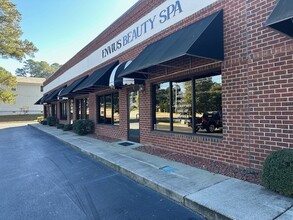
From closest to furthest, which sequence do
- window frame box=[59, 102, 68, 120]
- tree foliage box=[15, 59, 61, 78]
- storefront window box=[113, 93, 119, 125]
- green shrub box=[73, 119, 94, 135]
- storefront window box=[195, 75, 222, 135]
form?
1. storefront window box=[195, 75, 222, 135]
2. storefront window box=[113, 93, 119, 125]
3. green shrub box=[73, 119, 94, 135]
4. window frame box=[59, 102, 68, 120]
5. tree foliage box=[15, 59, 61, 78]

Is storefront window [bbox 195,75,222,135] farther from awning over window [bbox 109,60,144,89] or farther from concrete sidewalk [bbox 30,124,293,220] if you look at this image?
awning over window [bbox 109,60,144,89]

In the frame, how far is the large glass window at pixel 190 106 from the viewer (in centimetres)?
651

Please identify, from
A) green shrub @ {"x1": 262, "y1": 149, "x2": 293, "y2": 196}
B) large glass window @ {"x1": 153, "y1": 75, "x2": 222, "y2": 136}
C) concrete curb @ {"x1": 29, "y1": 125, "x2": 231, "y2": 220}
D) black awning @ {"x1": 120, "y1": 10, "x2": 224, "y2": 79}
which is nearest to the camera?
concrete curb @ {"x1": 29, "y1": 125, "x2": 231, "y2": 220}

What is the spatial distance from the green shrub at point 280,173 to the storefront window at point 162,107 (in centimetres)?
444

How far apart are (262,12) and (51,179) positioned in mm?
6715

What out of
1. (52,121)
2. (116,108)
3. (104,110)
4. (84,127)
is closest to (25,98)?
(52,121)

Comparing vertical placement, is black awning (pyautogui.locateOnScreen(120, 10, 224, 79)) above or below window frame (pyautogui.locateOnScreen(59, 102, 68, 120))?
above

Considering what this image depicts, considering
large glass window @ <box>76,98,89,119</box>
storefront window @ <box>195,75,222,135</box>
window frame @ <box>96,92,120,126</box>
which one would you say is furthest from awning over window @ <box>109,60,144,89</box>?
large glass window @ <box>76,98,89,119</box>

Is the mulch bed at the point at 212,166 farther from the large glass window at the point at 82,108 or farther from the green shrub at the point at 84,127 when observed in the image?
the large glass window at the point at 82,108

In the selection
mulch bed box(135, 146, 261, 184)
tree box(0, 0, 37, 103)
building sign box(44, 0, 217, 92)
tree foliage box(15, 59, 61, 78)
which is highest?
tree foliage box(15, 59, 61, 78)

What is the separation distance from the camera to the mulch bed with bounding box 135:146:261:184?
16.4ft

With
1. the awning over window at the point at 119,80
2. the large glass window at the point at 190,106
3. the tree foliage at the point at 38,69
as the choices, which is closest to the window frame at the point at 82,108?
the awning over window at the point at 119,80

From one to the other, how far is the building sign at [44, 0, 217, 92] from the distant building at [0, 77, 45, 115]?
4075 cm

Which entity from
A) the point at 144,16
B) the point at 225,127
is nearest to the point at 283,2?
the point at 225,127
